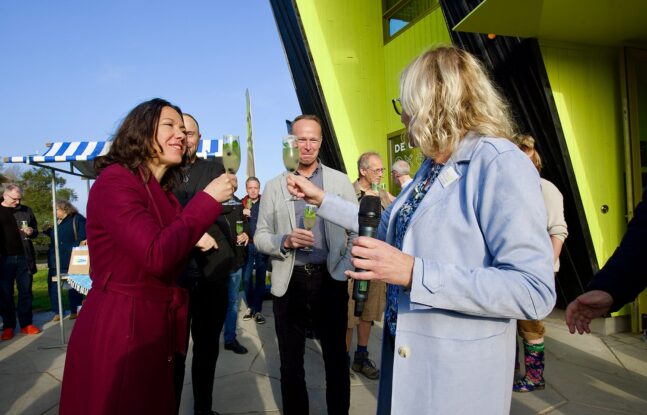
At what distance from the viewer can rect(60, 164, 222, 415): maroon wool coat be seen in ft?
5.70

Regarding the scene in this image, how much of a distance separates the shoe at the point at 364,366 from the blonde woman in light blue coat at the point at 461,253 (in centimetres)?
295

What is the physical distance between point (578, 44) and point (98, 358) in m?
6.03

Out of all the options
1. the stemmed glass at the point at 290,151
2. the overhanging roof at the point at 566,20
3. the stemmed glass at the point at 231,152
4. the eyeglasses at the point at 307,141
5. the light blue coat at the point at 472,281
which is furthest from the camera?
the overhanging roof at the point at 566,20

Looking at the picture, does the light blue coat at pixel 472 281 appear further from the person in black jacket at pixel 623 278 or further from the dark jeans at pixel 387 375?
the person in black jacket at pixel 623 278

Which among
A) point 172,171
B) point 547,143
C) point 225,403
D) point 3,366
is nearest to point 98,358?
point 172,171

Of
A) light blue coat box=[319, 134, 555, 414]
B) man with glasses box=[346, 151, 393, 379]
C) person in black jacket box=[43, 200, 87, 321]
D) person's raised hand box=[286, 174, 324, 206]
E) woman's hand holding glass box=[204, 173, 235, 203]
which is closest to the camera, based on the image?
light blue coat box=[319, 134, 555, 414]

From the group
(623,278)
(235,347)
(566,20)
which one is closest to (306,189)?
(623,278)

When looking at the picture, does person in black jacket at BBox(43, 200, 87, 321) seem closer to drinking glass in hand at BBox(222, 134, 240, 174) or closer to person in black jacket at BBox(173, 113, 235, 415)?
person in black jacket at BBox(173, 113, 235, 415)

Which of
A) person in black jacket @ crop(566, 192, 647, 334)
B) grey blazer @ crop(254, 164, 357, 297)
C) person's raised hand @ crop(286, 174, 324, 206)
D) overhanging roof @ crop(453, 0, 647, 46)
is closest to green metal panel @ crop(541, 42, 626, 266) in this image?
overhanging roof @ crop(453, 0, 647, 46)

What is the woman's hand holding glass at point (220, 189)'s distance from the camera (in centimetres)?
197

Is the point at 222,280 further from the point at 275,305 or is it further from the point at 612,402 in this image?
the point at 612,402

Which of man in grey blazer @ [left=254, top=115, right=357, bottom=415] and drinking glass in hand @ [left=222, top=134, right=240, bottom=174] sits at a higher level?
drinking glass in hand @ [left=222, top=134, right=240, bottom=174]

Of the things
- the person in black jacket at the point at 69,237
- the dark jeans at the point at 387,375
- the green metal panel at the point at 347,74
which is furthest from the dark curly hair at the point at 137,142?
the green metal panel at the point at 347,74

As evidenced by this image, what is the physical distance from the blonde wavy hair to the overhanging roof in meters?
3.28
